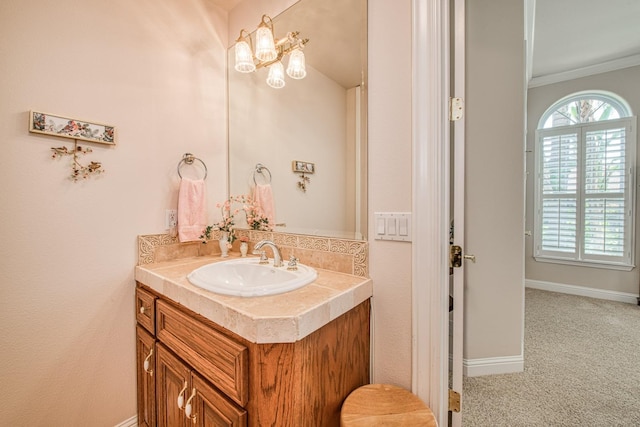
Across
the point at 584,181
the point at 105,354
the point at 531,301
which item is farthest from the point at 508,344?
the point at 584,181

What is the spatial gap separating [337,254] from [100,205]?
1181 mm

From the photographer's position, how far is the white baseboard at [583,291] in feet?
10.8

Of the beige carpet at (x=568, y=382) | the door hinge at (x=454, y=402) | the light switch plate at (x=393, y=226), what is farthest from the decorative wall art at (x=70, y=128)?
the beige carpet at (x=568, y=382)

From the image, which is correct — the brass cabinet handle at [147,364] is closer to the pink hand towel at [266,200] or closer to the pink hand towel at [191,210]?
the pink hand towel at [191,210]

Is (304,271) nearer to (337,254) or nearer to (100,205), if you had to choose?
(337,254)

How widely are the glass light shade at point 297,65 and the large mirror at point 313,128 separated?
1.1 inches

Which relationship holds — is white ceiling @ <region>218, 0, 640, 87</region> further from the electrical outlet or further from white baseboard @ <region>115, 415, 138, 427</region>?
white baseboard @ <region>115, 415, 138, 427</region>

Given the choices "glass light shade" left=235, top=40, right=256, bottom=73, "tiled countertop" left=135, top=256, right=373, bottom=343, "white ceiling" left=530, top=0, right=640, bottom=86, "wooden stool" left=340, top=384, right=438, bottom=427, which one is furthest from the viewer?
"white ceiling" left=530, top=0, right=640, bottom=86

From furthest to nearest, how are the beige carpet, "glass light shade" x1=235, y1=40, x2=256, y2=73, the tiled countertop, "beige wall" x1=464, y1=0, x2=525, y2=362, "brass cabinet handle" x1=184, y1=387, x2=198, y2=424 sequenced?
"beige wall" x1=464, y1=0, x2=525, y2=362, "glass light shade" x1=235, y1=40, x2=256, y2=73, the beige carpet, "brass cabinet handle" x1=184, y1=387, x2=198, y2=424, the tiled countertop

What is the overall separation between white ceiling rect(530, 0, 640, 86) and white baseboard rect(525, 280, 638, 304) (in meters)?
2.75

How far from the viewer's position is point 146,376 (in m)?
1.35

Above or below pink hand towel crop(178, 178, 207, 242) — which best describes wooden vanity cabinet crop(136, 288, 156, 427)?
below

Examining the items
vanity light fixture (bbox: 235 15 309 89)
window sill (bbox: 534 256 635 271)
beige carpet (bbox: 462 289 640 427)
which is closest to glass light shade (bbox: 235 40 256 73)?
vanity light fixture (bbox: 235 15 309 89)

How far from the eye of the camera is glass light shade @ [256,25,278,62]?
60.4 inches
